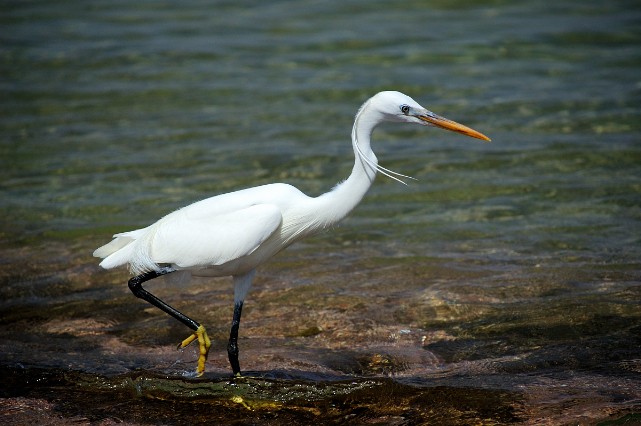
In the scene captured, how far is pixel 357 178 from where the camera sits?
15.4 ft

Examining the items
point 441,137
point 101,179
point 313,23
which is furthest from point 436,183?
point 313,23

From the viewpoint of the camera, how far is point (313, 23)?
1461cm

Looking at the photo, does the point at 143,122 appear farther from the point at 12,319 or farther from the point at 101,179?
the point at 12,319

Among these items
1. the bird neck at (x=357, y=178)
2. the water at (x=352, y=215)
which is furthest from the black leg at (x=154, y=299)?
the bird neck at (x=357, y=178)

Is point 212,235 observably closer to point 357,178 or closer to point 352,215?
point 357,178

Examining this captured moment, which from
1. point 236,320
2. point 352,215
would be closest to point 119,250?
point 236,320

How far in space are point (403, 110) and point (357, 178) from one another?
0.44 meters

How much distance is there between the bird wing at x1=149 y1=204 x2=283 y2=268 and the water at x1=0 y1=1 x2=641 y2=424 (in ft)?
2.26

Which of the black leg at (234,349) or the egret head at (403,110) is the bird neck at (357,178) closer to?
the egret head at (403,110)

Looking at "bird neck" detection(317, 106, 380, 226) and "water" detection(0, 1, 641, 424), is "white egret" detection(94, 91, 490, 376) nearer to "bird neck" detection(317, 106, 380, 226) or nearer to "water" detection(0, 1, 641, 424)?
"bird neck" detection(317, 106, 380, 226)

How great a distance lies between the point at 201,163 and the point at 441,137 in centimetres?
280

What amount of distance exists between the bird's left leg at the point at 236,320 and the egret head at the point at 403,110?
1.21m

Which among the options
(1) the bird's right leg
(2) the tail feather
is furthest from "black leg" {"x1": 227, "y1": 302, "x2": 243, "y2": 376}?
(2) the tail feather

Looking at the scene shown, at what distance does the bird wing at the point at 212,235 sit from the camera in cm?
459
